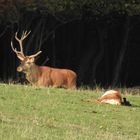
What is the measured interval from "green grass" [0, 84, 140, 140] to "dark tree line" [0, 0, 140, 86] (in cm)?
1296

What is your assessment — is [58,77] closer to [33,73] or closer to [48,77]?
[48,77]

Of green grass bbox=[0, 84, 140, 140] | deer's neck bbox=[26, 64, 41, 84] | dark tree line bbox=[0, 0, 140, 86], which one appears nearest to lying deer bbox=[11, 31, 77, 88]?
deer's neck bbox=[26, 64, 41, 84]

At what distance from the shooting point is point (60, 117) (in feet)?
44.9

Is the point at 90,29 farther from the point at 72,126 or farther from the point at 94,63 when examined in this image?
the point at 72,126

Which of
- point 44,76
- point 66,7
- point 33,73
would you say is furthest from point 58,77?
point 66,7

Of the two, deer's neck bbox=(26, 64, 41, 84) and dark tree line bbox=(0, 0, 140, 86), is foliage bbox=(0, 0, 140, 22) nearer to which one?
dark tree line bbox=(0, 0, 140, 86)

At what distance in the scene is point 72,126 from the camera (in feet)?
→ 41.2

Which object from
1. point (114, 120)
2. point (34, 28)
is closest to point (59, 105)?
point (114, 120)

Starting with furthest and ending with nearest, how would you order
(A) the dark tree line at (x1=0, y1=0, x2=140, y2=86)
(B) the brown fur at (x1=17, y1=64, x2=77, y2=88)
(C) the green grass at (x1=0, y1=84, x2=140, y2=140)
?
1. (A) the dark tree line at (x1=0, y1=0, x2=140, y2=86)
2. (B) the brown fur at (x1=17, y1=64, x2=77, y2=88)
3. (C) the green grass at (x1=0, y1=84, x2=140, y2=140)

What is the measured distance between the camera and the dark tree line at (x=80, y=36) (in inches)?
1291

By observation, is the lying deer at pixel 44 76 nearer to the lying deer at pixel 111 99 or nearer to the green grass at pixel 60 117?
the green grass at pixel 60 117

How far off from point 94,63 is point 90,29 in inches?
129

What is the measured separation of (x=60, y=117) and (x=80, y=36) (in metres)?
28.8

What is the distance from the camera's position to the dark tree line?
3278 cm
